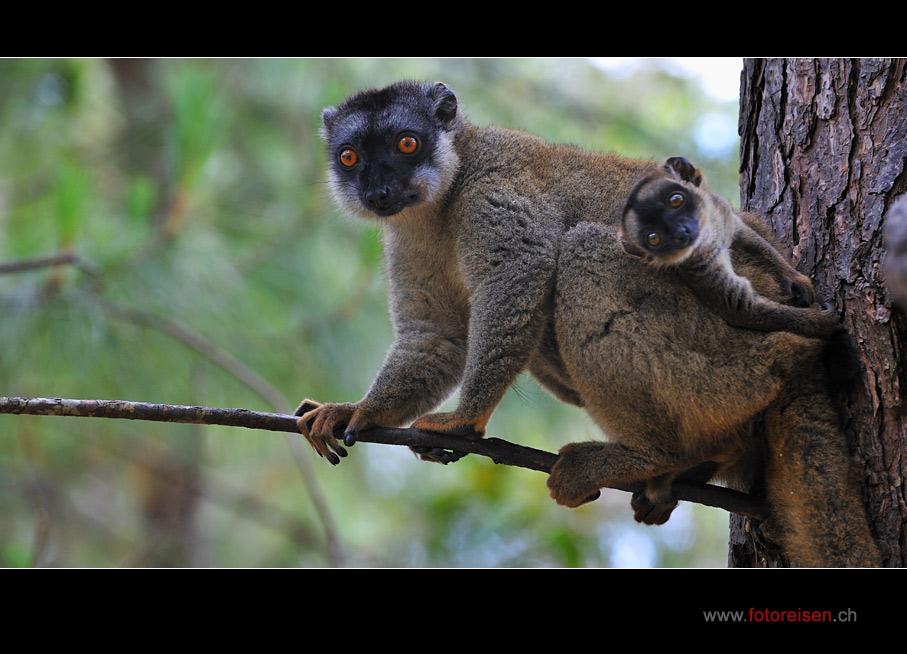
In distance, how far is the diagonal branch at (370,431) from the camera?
9.46 ft

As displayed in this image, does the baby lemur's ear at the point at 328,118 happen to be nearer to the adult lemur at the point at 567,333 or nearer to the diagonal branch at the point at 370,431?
the adult lemur at the point at 567,333

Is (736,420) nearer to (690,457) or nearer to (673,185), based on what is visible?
(690,457)

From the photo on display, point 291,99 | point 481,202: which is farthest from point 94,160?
point 481,202

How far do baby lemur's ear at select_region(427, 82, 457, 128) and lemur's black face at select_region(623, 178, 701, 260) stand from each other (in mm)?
1621

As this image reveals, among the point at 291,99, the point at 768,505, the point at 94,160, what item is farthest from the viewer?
the point at 291,99

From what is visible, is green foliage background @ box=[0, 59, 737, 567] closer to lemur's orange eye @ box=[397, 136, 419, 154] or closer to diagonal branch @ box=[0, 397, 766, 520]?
lemur's orange eye @ box=[397, 136, 419, 154]

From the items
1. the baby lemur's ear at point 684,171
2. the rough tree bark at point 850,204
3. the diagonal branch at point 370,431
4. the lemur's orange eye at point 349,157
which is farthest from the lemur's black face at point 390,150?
the rough tree bark at point 850,204

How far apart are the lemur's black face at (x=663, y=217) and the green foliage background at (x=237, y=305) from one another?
7.16 ft

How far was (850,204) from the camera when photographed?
3.32 m

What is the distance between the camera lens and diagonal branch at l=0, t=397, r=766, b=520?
2.88 metres

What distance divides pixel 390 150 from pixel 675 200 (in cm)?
183

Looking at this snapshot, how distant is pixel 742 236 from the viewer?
350 cm
